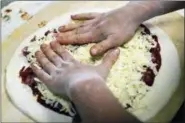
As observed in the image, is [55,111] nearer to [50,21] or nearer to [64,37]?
[64,37]

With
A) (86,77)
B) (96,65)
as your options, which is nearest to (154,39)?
(96,65)

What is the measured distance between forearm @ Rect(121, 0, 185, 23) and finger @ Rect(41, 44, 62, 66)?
9.8 inches

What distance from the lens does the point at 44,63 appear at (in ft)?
2.89

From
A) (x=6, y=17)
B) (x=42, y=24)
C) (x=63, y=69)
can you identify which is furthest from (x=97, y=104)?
(x=6, y=17)

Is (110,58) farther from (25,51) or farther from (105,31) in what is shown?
(25,51)

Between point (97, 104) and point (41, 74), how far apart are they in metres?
0.23

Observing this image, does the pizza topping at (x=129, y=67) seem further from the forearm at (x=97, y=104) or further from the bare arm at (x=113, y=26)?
the forearm at (x=97, y=104)

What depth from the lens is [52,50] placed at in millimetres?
909

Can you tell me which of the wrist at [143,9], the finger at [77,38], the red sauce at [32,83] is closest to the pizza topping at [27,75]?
the red sauce at [32,83]

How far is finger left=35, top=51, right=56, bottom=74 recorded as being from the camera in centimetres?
85

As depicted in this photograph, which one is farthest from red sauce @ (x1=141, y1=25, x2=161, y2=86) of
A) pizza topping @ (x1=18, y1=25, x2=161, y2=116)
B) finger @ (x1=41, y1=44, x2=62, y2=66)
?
finger @ (x1=41, y1=44, x2=62, y2=66)

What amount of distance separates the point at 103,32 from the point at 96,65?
12 centimetres

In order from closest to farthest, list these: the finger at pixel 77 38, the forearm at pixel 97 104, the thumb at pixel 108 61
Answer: the forearm at pixel 97 104 → the thumb at pixel 108 61 → the finger at pixel 77 38

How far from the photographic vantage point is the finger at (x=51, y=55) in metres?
0.86
